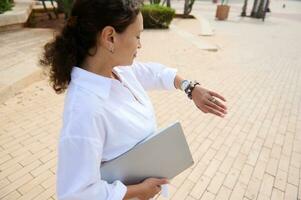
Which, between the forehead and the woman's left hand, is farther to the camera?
the woman's left hand

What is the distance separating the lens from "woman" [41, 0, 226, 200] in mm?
941

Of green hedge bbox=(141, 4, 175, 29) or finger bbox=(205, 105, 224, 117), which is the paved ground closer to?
finger bbox=(205, 105, 224, 117)

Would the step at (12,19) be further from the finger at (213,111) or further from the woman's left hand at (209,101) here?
the finger at (213,111)

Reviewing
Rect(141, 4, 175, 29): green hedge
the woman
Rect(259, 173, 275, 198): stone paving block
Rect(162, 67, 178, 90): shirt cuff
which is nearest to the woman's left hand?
Rect(162, 67, 178, 90): shirt cuff

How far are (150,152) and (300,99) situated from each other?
5028 mm

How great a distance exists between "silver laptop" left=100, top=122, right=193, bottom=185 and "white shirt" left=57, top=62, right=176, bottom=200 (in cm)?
4

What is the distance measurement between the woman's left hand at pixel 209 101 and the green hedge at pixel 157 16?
Answer: 10.4 m

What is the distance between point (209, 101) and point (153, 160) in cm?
46

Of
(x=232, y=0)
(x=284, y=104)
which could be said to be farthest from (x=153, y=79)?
(x=232, y=0)

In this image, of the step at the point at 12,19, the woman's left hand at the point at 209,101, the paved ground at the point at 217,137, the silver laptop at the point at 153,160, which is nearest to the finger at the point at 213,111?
the woman's left hand at the point at 209,101

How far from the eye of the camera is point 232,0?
1578 inches

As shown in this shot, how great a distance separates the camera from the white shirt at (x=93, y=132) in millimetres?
932

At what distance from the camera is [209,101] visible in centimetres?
146

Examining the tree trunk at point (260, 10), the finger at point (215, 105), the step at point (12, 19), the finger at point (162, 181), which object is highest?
the finger at point (215, 105)
